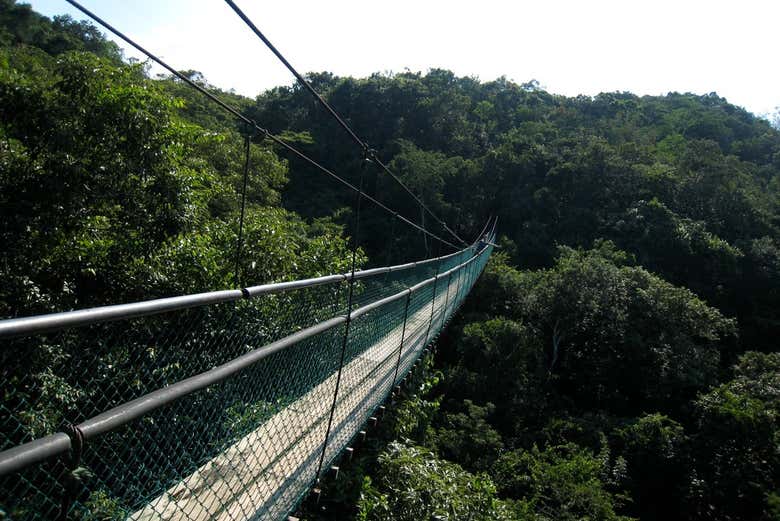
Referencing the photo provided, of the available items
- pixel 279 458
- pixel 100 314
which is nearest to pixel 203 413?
pixel 279 458

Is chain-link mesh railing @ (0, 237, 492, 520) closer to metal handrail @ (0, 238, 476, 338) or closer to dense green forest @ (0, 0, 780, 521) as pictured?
metal handrail @ (0, 238, 476, 338)

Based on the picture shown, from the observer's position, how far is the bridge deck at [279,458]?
3.55ft

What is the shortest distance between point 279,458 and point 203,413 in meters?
0.46

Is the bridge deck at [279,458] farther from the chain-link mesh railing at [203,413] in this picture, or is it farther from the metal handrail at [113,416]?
the metal handrail at [113,416]

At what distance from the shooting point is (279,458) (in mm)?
1432

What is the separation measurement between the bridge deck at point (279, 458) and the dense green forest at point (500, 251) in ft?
4.04

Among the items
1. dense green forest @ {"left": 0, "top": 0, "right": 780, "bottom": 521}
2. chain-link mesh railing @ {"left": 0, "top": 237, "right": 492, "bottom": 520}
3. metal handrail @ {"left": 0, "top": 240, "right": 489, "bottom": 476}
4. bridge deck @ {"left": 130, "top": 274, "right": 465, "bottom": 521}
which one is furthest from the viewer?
dense green forest @ {"left": 0, "top": 0, "right": 780, "bottom": 521}

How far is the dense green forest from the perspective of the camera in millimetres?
3537

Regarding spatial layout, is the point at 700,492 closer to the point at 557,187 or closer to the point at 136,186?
the point at 136,186

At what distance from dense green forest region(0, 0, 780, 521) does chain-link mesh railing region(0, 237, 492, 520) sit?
3.24 ft

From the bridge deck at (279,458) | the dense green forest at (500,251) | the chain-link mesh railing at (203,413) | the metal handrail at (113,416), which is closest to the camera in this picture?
the metal handrail at (113,416)

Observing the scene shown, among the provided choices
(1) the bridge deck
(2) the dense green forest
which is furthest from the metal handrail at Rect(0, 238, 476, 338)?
(2) the dense green forest

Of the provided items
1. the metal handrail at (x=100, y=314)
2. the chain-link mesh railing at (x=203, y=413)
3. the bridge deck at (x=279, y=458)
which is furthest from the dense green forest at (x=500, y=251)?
the metal handrail at (x=100, y=314)

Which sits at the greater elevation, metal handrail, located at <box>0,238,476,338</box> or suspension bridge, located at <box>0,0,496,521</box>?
metal handrail, located at <box>0,238,476,338</box>
